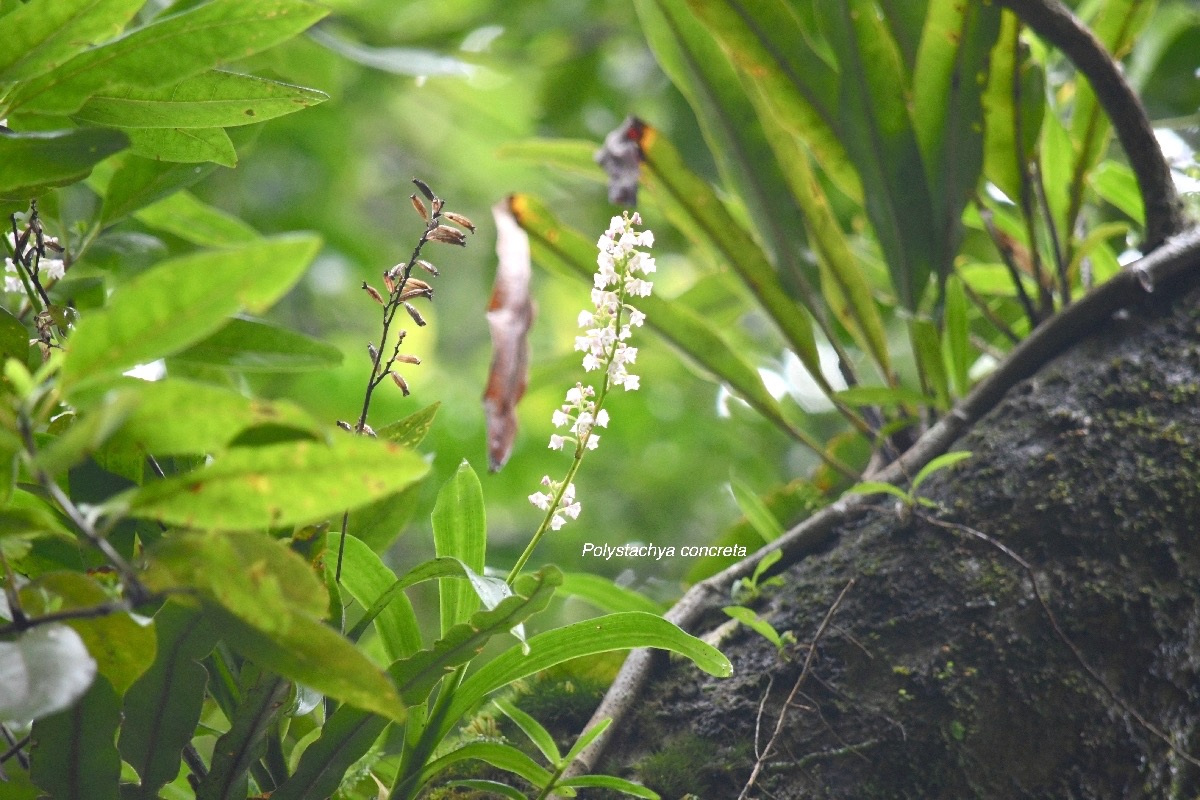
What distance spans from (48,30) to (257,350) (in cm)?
24

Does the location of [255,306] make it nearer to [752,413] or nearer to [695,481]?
[752,413]

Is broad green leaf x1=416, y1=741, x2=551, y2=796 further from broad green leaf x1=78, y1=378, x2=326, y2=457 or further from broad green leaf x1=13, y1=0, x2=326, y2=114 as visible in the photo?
broad green leaf x1=13, y1=0, x2=326, y2=114

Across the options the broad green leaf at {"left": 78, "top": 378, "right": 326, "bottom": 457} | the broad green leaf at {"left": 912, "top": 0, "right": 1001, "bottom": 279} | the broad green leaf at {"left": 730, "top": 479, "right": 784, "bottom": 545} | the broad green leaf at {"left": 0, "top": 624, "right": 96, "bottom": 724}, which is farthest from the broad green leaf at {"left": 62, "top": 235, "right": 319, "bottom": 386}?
the broad green leaf at {"left": 912, "top": 0, "right": 1001, "bottom": 279}

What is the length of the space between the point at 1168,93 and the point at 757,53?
3.38 feet

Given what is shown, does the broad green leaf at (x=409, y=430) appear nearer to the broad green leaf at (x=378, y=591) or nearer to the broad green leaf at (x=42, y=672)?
the broad green leaf at (x=378, y=591)

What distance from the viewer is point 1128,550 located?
29.8 inches

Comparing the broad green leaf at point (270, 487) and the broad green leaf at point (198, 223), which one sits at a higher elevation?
the broad green leaf at point (270, 487)

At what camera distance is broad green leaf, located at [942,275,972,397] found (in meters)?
0.96

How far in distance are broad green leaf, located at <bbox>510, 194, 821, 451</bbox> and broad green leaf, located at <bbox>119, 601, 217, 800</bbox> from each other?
667 millimetres

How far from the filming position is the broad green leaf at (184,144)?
2.09 ft

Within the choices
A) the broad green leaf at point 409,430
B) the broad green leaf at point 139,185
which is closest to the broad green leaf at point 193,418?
the broad green leaf at point 409,430

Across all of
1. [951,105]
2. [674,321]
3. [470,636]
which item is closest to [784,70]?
[951,105]

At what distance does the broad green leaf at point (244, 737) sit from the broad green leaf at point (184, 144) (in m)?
0.38

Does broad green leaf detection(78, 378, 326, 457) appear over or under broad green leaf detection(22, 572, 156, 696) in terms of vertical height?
over
